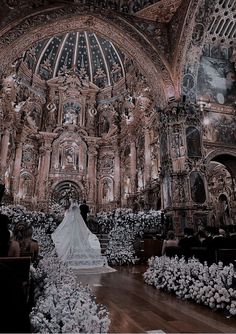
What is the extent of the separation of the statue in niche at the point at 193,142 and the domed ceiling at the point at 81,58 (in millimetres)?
14452

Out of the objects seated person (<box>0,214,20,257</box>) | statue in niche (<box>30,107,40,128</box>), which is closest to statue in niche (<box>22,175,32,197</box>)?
statue in niche (<box>30,107,40,128</box>)

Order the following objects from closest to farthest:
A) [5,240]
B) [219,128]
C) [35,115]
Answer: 1. [5,240]
2. [219,128]
3. [35,115]

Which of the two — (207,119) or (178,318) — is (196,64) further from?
(178,318)

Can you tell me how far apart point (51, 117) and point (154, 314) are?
24.7 meters

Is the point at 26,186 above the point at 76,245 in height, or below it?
above

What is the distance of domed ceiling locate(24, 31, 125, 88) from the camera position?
26103mm

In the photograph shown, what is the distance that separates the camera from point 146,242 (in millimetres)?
10102

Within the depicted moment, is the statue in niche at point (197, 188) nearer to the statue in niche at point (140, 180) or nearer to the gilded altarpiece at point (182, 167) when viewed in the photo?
the gilded altarpiece at point (182, 167)

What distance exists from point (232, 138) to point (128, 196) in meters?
9.69

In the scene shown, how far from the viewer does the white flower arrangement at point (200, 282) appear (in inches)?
143

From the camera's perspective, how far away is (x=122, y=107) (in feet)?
84.4

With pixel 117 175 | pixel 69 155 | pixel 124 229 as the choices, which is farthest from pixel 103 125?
pixel 124 229

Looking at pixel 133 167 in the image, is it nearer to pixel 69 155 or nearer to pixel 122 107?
pixel 69 155

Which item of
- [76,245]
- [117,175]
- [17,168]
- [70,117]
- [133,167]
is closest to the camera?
[76,245]
